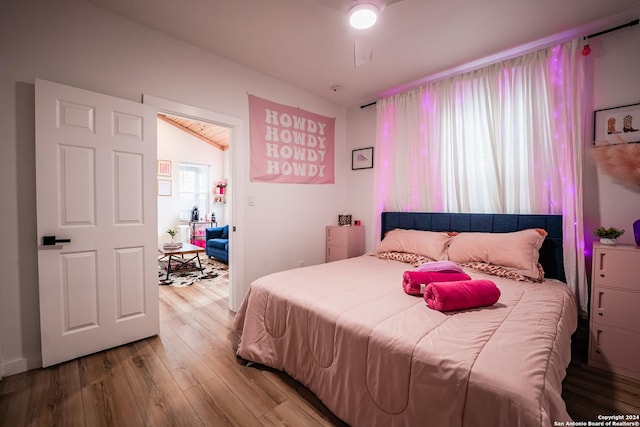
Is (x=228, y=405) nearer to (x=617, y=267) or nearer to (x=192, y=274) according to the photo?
(x=617, y=267)

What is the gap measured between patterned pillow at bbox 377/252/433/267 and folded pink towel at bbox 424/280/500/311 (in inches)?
39.7

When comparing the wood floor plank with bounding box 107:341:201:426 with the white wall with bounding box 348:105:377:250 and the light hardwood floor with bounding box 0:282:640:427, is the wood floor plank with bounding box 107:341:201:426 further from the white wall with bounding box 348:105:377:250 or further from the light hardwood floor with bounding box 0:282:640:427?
the white wall with bounding box 348:105:377:250

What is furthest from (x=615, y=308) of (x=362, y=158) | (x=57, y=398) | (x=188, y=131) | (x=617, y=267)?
(x=188, y=131)

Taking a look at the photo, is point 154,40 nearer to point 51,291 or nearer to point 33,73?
point 33,73

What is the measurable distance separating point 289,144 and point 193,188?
179 inches

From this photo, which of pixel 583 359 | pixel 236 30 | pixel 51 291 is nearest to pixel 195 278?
pixel 51 291

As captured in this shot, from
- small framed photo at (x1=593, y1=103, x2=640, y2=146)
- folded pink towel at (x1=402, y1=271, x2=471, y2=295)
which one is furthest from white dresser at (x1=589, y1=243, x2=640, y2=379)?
folded pink towel at (x1=402, y1=271, x2=471, y2=295)

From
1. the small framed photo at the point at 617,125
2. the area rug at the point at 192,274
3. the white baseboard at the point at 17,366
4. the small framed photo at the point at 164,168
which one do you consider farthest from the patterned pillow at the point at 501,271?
the small framed photo at the point at 164,168

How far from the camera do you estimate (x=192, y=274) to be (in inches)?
176

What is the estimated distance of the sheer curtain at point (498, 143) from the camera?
2230 mm

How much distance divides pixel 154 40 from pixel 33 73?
92 centimetres

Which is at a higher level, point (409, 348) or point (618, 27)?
point (618, 27)

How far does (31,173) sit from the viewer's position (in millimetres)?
1865

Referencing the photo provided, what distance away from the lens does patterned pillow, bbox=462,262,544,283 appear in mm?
2059
